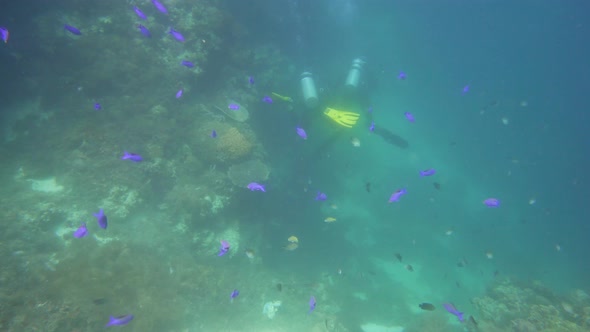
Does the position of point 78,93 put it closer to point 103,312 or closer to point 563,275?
point 103,312

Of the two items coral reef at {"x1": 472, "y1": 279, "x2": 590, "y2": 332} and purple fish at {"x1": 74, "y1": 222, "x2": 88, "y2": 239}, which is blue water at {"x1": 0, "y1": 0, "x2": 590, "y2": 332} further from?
purple fish at {"x1": 74, "y1": 222, "x2": 88, "y2": 239}

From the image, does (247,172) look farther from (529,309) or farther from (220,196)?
(529,309)

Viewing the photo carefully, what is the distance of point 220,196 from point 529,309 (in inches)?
519

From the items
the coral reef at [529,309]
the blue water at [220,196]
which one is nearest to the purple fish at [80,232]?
the blue water at [220,196]

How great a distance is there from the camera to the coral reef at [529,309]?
9680mm

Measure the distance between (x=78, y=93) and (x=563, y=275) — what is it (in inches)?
1281

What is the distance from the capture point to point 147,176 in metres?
8.08

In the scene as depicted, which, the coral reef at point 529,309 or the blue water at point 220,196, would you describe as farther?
the coral reef at point 529,309

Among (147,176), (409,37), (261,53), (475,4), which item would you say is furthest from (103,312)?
(475,4)

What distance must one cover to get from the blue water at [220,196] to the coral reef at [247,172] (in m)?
0.05

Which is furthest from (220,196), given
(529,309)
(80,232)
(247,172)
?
(529,309)

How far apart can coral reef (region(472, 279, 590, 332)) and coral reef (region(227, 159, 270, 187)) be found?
36.4 feet

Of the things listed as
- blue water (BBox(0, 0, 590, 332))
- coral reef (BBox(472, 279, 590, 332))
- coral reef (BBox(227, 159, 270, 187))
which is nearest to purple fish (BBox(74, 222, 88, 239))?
blue water (BBox(0, 0, 590, 332))

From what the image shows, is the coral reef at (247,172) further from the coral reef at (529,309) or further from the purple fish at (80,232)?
the coral reef at (529,309)
